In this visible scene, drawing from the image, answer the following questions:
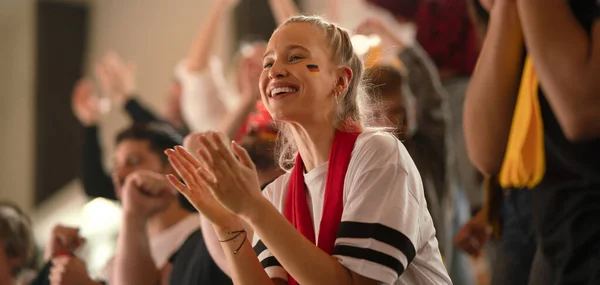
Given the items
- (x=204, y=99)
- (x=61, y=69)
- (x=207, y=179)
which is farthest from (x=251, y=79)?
(x=61, y=69)

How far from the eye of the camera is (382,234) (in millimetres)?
1467

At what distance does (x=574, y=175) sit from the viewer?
63.7 inches

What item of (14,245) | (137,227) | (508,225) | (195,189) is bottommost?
(14,245)

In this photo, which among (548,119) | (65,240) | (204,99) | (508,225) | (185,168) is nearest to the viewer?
(185,168)

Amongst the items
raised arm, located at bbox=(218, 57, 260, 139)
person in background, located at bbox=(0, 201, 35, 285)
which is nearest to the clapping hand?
raised arm, located at bbox=(218, 57, 260, 139)

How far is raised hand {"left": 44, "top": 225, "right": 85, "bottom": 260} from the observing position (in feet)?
8.17

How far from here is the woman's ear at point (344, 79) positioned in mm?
1693

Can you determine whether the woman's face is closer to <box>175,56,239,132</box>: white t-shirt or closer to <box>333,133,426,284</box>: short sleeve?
<box>333,133,426,284</box>: short sleeve

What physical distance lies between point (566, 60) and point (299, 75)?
451 millimetres

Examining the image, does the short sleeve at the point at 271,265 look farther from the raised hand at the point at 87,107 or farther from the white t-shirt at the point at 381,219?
the raised hand at the point at 87,107

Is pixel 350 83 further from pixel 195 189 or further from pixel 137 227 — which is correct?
pixel 137 227

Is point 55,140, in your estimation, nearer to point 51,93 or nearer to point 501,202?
point 51,93

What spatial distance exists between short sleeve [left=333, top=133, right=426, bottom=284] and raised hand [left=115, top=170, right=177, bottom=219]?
2.92 feet

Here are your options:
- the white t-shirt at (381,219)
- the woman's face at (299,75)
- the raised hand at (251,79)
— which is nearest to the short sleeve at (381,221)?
the white t-shirt at (381,219)
